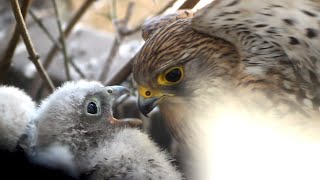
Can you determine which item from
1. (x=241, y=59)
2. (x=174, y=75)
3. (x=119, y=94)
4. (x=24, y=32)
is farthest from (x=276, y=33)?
(x=24, y=32)

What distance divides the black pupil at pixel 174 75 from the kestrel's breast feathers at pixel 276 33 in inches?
3.6

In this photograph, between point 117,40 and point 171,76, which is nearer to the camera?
point 171,76

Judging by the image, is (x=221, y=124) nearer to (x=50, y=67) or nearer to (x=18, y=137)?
(x=18, y=137)

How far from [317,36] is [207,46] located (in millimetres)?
174

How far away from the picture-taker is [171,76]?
1058 millimetres

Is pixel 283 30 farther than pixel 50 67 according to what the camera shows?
No

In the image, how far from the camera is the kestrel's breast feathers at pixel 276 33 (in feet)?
3.33

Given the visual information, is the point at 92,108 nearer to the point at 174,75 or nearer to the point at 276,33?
the point at 174,75

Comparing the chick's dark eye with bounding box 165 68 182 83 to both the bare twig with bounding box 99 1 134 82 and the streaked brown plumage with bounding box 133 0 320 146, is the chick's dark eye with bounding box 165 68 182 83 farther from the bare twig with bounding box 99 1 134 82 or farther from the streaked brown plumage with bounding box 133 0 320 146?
the bare twig with bounding box 99 1 134 82

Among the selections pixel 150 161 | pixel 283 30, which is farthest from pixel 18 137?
pixel 283 30

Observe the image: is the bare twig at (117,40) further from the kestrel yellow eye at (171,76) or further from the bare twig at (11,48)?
the kestrel yellow eye at (171,76)

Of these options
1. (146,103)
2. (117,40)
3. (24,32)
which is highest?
(117,40)

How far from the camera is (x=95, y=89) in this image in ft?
3.80

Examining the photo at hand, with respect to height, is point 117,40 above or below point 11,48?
above
